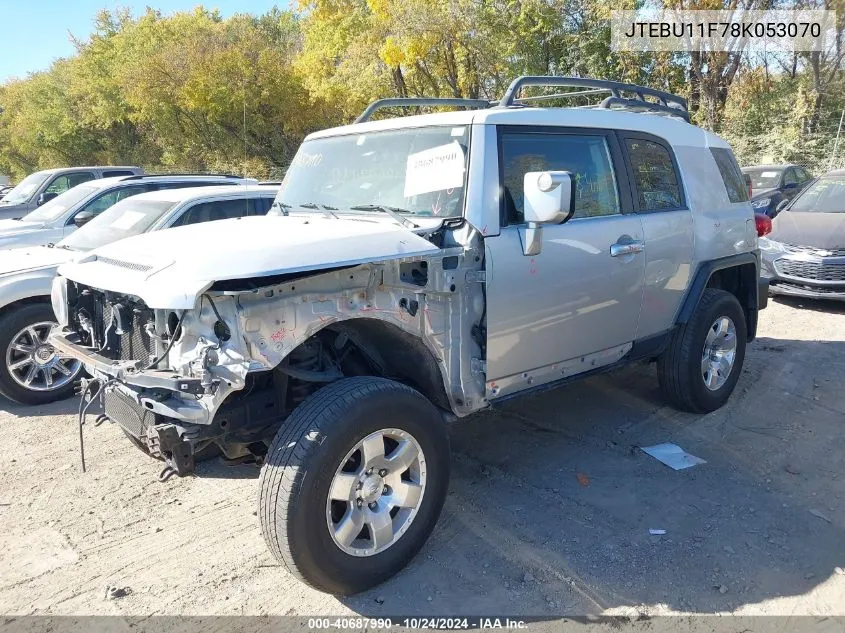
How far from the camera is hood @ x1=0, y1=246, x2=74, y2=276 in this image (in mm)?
5566

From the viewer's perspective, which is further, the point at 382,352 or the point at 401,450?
the point at 382,352

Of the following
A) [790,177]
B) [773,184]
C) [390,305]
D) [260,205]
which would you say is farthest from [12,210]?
[790,177]

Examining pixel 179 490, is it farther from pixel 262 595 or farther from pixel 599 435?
pixel 599 435

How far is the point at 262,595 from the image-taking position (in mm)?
2998

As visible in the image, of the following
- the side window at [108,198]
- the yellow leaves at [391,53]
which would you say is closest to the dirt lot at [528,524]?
the side window at [108,198]

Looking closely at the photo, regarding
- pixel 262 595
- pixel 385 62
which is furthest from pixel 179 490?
pixel 385 62

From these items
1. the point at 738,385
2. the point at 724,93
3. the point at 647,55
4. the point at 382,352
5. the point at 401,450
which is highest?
the point at 647,55

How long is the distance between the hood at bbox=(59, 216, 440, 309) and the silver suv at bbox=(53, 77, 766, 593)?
1 centimetres

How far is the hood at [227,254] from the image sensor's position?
2570 millimetres

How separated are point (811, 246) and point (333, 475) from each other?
7.76 metres

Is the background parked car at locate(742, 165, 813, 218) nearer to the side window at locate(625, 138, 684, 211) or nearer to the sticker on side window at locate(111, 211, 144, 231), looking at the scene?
the side window at locate(625, 138, 684, 211)

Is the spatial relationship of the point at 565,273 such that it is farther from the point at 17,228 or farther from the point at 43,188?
the point at 43,188

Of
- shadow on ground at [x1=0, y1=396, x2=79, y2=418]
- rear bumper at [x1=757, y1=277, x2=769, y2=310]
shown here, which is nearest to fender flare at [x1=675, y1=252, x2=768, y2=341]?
rear bumper at [x1=757, y1=277, x2=769, y2=310]

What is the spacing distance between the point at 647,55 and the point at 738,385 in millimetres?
18788
